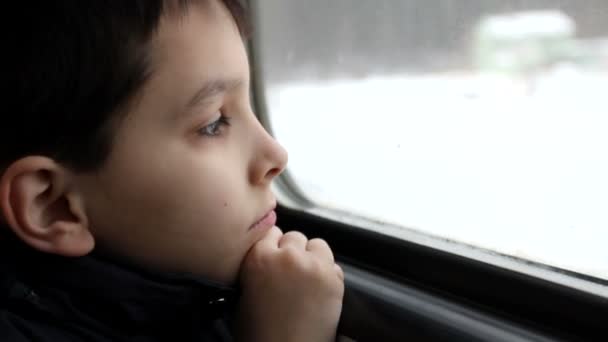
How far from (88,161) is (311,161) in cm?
70

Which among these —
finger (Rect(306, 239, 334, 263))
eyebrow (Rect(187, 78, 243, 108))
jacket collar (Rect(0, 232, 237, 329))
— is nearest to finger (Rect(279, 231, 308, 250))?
finger (Rect(306, 239, 334, 263))

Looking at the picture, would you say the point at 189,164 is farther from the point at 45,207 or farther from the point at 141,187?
the point at 45,207

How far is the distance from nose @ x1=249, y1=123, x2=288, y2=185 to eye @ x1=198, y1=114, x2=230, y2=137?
0.16 feet

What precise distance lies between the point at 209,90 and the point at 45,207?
23 cm

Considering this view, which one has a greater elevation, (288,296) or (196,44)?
(196,44)

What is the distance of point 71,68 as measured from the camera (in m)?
0.73

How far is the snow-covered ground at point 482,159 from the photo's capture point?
0.86 m

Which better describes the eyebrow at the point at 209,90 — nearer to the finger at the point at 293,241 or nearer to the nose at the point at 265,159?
the nose at the point at 265,159

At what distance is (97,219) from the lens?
31.1 inches

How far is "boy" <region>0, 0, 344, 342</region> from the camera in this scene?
2.40ft

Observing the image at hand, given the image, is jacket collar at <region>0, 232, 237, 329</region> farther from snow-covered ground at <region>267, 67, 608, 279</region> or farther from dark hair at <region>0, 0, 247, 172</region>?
snow-covered ground at <region>267, 67, 608, 279</region>

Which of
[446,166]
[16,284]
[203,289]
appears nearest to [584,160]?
[446,166]

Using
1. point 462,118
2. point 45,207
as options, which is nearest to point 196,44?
point 45,207

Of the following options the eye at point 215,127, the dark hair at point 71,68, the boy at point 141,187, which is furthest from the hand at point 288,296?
the dark hair at point 71,68
